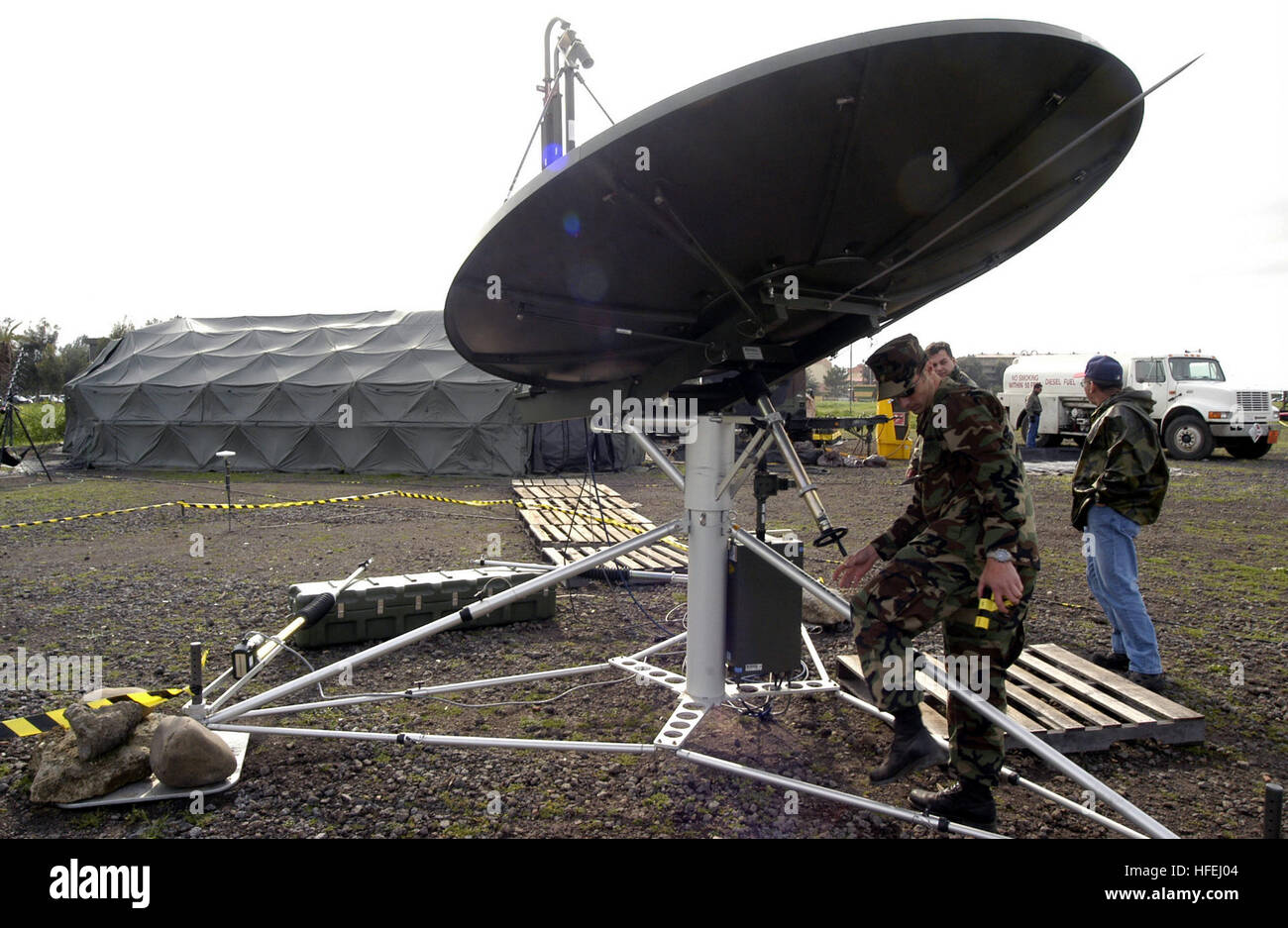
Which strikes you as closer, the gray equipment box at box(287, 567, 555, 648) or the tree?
the gray equipment box at box(287, 567, 555, 648)

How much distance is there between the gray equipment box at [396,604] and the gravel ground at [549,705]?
19cm

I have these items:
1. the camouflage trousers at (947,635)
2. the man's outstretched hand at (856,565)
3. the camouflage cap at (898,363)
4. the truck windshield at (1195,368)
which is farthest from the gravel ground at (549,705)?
the truck windshield at (1195,368)

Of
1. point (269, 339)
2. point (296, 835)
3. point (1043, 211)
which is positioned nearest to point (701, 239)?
point (1043, 211)

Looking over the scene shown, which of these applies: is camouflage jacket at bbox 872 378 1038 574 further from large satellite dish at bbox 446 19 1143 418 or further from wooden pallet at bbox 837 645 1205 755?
wooden pallet at bbox 837 645 1205 755

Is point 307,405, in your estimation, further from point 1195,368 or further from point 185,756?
point 1195,368

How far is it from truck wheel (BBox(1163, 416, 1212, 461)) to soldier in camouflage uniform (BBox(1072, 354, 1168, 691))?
1920 centimetres

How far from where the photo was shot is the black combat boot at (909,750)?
10.8 feet

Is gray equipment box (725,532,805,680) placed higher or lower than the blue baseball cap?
lower

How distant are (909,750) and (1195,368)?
23338 mm

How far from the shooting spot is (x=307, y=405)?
19.7m

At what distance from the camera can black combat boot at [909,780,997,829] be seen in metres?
3.15

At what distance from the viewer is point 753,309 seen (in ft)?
11.6

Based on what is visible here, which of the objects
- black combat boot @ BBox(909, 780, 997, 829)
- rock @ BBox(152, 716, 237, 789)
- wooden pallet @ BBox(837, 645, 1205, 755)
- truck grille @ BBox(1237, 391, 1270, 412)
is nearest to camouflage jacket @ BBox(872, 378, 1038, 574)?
wooden pallet @ BBox(837, 645, 1205, 755)

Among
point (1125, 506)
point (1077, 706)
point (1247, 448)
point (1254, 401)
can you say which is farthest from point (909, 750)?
point (1247, 448)
